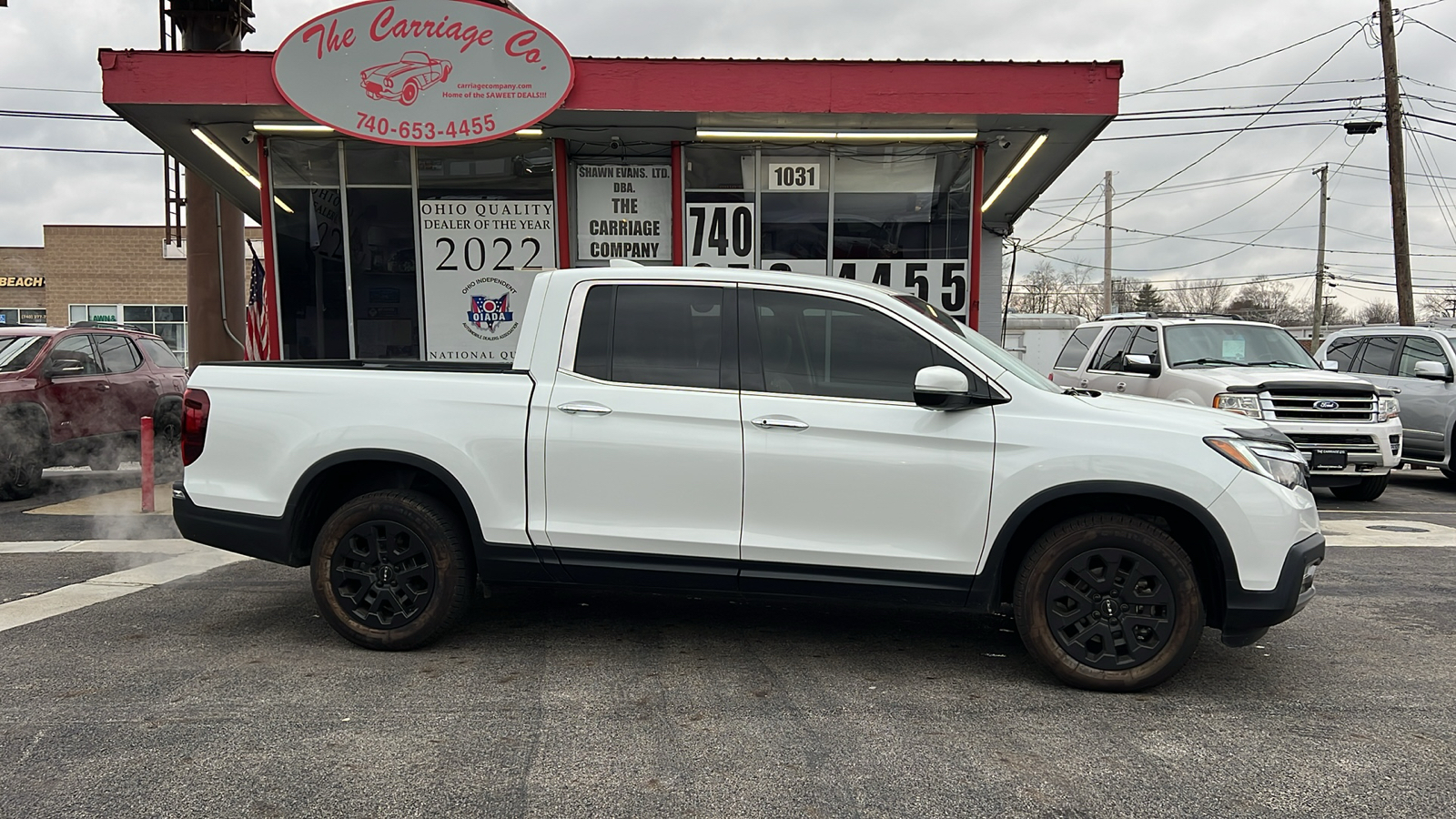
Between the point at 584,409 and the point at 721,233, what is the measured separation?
281 inches

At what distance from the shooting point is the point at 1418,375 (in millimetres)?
10898

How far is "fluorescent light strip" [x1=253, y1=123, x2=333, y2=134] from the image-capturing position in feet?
33.6

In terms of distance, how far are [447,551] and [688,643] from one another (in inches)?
51.0

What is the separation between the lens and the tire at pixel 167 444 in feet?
35.4

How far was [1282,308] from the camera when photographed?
9006 cm

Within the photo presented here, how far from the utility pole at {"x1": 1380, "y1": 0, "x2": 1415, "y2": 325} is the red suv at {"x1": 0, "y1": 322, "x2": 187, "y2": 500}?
2202cm

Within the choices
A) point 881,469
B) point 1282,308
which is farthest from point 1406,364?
point 1282,308

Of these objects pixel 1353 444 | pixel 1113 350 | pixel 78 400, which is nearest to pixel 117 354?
pixel 78 400

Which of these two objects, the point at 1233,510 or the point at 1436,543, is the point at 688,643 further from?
the point at 1436,543

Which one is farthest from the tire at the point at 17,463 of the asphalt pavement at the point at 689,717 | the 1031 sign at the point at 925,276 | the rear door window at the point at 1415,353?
the rear door window at the point at 1415,353

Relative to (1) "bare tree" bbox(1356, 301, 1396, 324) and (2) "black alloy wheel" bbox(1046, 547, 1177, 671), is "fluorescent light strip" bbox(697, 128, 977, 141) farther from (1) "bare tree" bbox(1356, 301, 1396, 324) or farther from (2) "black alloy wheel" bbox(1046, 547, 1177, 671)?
(1) "bare tree" bbox(1356, 301, 1396, 324)

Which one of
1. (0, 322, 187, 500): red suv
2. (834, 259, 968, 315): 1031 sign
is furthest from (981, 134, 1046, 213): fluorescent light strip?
(0, 322, 187, 500): red suv

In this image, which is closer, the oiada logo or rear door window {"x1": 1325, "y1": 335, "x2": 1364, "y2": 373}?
the oiada logo

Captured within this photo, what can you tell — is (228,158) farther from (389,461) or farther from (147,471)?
(389,461)
